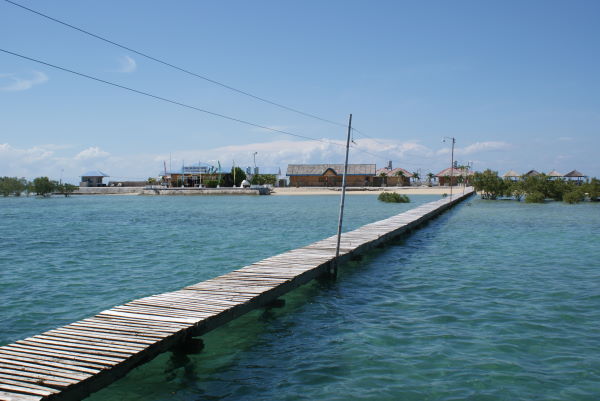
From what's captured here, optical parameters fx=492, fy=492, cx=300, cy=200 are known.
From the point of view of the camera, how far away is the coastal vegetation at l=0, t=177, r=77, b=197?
12312cm

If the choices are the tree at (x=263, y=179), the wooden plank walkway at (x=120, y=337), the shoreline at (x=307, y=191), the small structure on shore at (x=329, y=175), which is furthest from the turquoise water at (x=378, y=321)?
the tree at (x=263, y=179)

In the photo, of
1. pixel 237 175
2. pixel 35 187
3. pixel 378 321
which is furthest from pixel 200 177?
pixel 378 321

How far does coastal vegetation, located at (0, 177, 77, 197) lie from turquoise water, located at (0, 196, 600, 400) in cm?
11147

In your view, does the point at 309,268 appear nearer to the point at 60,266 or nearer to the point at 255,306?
the point at 255,306

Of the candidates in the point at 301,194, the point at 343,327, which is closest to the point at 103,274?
the point at 343,327

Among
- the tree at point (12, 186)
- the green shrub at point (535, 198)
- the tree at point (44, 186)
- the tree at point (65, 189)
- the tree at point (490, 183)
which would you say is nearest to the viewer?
the green shrub at point (535, 198)

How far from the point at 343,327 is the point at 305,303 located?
89.2 inches

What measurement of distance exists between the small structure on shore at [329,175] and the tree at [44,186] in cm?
6063

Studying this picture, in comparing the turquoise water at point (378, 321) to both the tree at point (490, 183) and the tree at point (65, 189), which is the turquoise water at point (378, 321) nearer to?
the tree at point (490, 183)

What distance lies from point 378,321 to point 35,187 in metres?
134

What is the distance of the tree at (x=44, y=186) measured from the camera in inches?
4827

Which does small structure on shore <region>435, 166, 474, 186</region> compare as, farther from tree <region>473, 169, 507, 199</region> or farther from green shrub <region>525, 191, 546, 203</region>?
green shrub <region>525, 191, 546, 203</region>

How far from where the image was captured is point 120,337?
23.4 ft

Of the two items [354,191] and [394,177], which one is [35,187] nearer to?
[354,191]
